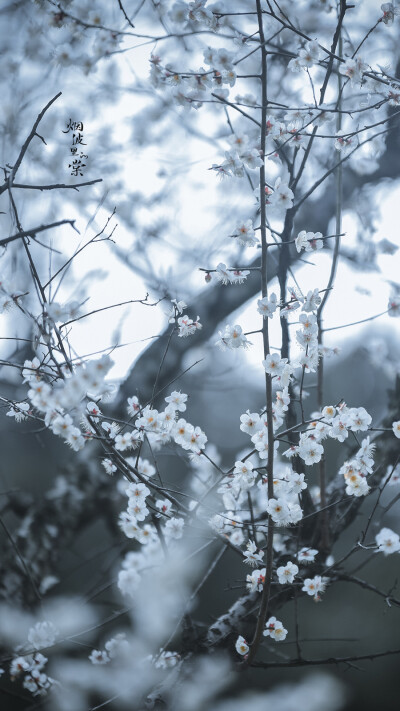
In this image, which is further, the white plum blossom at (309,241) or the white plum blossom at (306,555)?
the white plum blossom at (306,555)

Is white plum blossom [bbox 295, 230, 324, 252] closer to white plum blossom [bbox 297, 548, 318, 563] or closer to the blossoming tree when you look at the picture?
the blossoming tree

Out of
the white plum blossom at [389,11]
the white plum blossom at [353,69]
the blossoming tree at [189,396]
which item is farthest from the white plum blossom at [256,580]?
the white plum blossom at [389,11]

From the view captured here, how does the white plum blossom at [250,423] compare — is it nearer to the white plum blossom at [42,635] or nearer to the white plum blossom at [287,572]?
the white plum blossom at [287,572]

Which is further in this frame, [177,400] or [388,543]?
[388,543]

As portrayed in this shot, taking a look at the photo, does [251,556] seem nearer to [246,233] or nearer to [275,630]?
[275,630]

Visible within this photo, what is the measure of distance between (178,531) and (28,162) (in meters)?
1.49

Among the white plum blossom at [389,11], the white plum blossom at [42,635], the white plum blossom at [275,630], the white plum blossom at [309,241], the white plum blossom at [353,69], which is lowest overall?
the white plum blossom at [275,630]

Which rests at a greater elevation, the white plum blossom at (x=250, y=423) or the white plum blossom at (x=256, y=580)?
the white plum blossom at (x=250, y=423)

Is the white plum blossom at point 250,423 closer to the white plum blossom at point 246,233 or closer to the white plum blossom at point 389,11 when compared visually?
the white plum blossom at point 246,233

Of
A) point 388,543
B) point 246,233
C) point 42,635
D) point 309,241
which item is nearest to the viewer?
point 246,233

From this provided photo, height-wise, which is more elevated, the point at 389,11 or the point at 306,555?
the point at 389,11

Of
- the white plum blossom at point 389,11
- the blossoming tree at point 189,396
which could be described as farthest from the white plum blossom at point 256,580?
the white plum blossom at point 389,11

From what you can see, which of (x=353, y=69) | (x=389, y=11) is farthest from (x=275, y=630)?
(x=389, y=11)

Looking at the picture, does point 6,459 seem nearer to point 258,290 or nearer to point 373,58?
point 258,290
